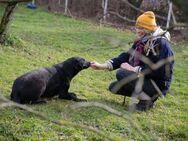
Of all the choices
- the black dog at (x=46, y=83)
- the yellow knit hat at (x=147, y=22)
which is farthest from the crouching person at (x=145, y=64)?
the black dog at (x=46, y=83)

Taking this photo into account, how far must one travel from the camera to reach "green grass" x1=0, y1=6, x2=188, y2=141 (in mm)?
5695

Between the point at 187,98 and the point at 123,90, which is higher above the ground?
the point at 123,90

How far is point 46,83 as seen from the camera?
6.75 meters

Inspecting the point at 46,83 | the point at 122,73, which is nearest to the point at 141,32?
the point at 122,73

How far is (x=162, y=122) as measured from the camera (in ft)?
22.4

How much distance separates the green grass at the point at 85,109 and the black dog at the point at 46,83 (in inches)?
5.6

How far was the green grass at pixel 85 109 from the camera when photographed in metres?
5.70

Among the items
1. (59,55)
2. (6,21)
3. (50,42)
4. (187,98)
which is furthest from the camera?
(50,42)

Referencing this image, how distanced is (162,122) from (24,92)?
1962 millimetres

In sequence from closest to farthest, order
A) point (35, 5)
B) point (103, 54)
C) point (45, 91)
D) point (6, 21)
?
1. point (45, 91)
2. point (6, 21)
3. point (103, 54)
4. point (35, 5)

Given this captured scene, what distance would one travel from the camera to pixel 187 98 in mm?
8750

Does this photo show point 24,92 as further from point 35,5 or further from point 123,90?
point 35,5

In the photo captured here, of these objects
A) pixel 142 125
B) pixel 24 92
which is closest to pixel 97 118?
pixel 142 125

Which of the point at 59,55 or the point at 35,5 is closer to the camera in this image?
the point at 59,55
